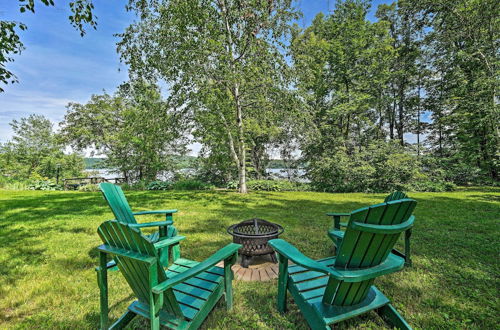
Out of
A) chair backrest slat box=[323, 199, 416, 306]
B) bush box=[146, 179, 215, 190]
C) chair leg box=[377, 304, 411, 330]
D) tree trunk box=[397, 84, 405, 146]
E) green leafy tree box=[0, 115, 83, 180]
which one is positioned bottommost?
chair leg box=[377, 304, 411, 330]

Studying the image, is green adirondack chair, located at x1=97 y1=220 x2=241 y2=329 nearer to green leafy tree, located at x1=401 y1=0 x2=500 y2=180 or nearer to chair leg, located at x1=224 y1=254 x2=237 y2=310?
chair leg, located at x1=224 y1=254 x2=237 y2=310

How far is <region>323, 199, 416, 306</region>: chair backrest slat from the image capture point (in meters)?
1.38

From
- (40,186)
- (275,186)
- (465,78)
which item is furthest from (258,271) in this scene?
(465,78)

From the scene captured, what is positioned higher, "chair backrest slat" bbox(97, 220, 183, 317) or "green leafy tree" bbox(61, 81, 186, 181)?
"green leafy tree" bbox(61, 81, 186, 181)

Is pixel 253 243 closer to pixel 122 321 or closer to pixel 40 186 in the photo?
pixel 122 321

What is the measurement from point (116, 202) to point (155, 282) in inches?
54.2

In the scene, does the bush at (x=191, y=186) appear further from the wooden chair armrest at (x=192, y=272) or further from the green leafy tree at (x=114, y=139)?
the wooden chair armrest at (x=192, y=272)

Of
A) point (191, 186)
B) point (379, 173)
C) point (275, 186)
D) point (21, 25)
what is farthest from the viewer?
point (191, 186)

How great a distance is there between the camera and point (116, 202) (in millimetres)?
2389

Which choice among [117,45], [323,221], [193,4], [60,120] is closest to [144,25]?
[117,45]

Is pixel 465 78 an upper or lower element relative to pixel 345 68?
lower

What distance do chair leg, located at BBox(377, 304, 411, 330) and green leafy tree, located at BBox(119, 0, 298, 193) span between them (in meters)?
7.47

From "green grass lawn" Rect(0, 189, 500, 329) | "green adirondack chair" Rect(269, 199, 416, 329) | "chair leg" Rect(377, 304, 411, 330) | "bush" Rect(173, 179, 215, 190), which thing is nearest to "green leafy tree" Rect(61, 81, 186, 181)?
"bush" Rect(173, 179, 215, 190)

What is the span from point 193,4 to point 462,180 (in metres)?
16.4
